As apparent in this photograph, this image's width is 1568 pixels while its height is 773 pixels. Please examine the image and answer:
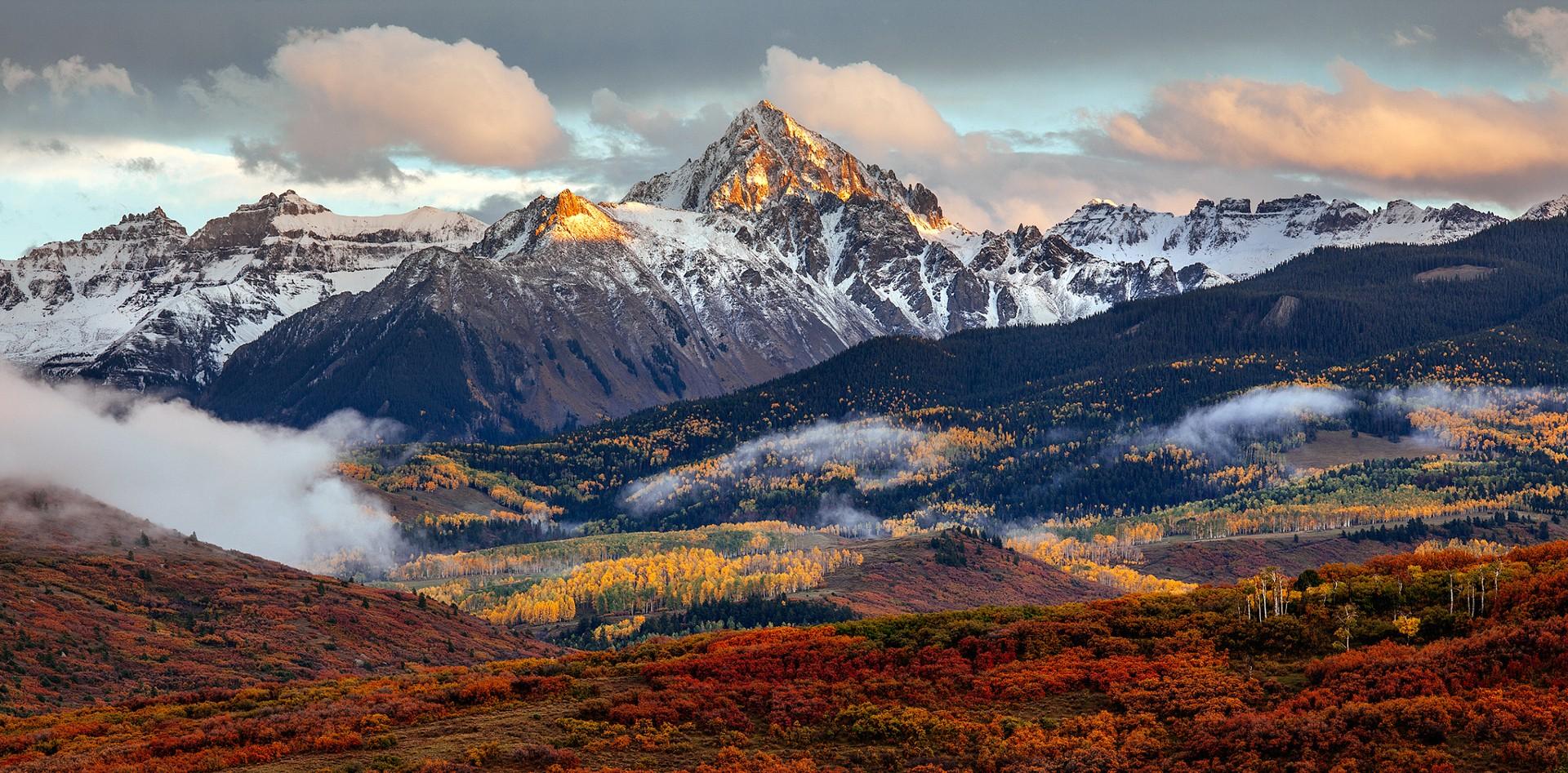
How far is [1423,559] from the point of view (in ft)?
398

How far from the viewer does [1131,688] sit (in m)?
96.5

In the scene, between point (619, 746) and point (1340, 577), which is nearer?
point (619, 746)

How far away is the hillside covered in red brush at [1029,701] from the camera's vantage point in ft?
271

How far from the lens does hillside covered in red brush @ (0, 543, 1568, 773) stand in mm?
82500

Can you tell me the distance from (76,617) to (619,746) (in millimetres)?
133124

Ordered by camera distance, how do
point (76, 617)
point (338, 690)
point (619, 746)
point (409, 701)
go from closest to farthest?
1. point (619, 746)
2. point (409, 701)
3. point (338, 690)
4. point (76, 617)

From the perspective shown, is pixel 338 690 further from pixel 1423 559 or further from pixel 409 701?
pixel 1423 559

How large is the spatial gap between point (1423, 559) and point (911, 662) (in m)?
43.7

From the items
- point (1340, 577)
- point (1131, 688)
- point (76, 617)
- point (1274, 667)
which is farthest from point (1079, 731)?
point (76, 617)

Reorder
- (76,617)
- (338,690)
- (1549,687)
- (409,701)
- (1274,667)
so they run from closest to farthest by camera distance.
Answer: (1549,687), (1274,667), (409,701), (338,690), (76,617)

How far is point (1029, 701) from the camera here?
321ft

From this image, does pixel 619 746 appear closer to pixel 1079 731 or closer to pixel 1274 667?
pixel 1079 731

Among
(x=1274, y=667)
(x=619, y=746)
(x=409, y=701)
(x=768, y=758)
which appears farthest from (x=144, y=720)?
(x=1274, y=667)

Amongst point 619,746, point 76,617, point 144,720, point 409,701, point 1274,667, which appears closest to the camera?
point 619,746
